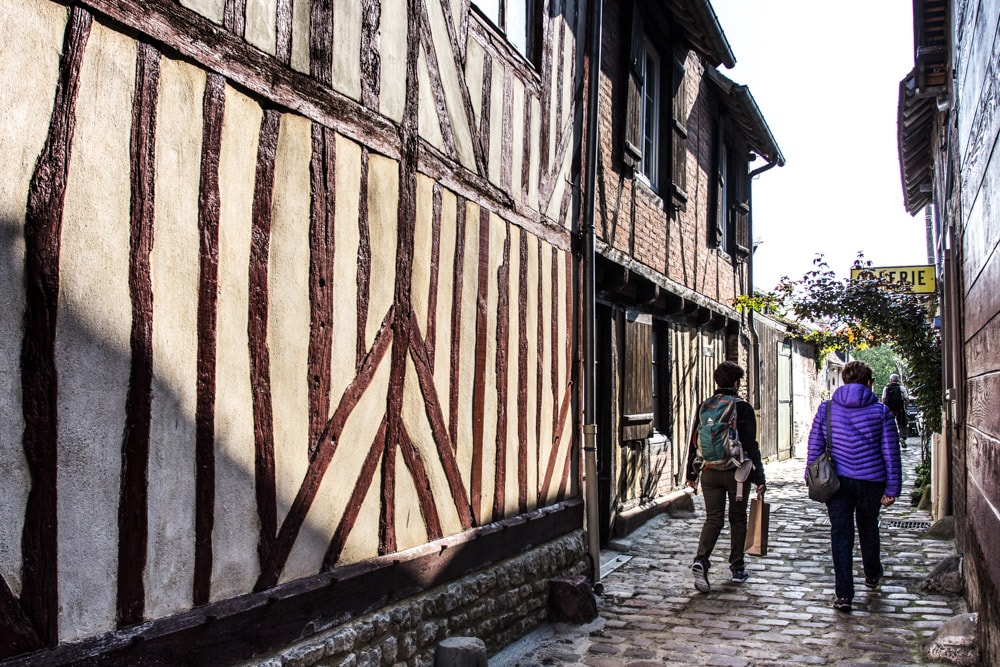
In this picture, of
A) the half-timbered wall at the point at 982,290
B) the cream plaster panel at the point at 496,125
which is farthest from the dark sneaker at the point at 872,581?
the cream plaster panel at the point at 496,125

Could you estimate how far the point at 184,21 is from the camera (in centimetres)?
268

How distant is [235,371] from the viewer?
290 centimetres

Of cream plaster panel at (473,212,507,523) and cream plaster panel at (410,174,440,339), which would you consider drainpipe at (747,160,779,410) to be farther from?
cream plaster panel at (410,174,440,339)

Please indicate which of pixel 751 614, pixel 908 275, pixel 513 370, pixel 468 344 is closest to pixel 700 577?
pixel 751 614

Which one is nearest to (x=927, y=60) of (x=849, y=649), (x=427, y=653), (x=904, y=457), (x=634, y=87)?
(x=634, y=87)

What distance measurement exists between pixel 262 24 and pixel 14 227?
1.26 meters

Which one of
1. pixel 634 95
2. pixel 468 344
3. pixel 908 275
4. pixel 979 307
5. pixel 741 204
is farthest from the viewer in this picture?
pixel 741 204

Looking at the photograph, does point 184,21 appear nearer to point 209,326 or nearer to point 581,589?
point 209,326

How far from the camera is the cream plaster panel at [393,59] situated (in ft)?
12.3

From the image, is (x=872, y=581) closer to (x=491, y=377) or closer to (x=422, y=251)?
(x=491, y=377)

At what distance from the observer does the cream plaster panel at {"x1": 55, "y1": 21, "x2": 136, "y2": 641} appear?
2293 mm

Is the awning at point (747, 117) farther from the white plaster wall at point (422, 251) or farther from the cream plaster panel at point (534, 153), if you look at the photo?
the white plaster wall at point (422, 251)

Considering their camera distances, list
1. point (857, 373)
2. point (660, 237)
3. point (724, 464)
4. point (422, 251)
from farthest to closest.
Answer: point (660, 237) < point (724, 464) < point (857, 373) < point (422, 251)

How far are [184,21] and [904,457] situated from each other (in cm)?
1759
